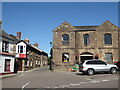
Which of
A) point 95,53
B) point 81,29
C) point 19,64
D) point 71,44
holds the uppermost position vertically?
point 81,29

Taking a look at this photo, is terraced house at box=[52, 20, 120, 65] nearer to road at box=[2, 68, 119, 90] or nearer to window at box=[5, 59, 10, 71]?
window at box=[5, 59, 10, 71]

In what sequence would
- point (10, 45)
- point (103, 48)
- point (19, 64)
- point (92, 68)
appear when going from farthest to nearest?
point (19, 64), point (103, 48), point (10, 45), point (92, 68)

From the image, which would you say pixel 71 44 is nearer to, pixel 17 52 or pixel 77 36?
pixel 77 36

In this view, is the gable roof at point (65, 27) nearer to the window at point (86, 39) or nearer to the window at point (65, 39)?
the window at point (65, 39)

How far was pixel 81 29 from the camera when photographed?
28.2 metres

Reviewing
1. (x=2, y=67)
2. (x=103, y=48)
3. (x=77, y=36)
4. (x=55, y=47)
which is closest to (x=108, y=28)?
(x=103, y=48)

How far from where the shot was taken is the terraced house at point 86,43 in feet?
89.3

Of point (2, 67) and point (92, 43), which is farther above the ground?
point (92, 43)

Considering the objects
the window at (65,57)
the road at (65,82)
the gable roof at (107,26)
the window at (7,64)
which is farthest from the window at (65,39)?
the road at (65,82)

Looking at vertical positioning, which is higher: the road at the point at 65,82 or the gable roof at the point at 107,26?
the gable roof at the point at 107,26

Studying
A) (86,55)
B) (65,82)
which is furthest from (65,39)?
(65,82)

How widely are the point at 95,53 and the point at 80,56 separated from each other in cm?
285

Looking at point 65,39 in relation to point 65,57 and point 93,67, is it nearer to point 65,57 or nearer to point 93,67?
point 65,57

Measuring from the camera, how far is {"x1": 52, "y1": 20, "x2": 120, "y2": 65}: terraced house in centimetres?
2722
